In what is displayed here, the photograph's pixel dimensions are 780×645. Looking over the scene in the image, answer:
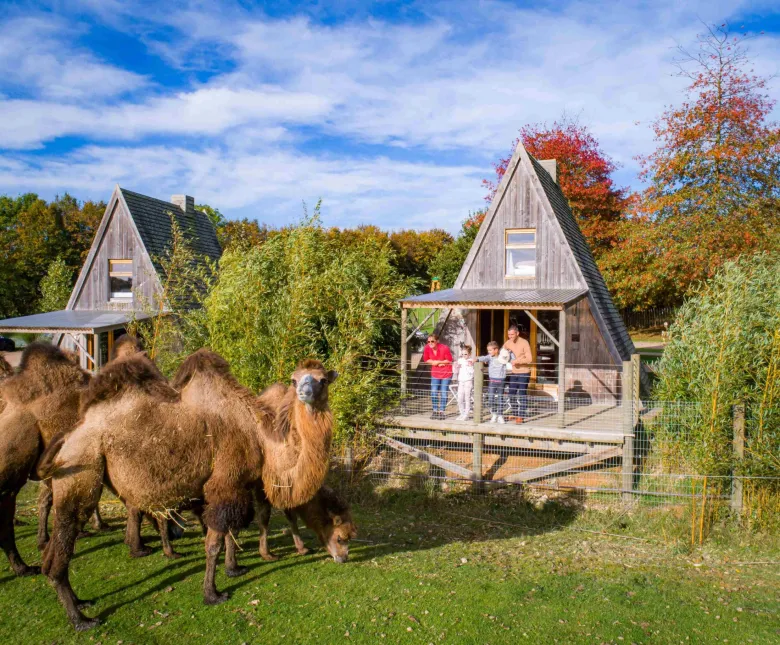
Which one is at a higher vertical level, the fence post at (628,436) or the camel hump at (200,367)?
the camel hump at (200,367)

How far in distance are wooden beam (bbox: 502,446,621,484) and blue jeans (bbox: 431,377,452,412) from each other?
181 centimetres

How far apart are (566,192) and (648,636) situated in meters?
28.3

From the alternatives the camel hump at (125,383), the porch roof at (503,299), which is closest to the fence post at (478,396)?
the porch roof at (503,299)

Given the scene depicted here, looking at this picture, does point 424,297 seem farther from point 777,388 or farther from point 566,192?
point 566,192

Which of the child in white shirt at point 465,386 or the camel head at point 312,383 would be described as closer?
the camel head at point 312,383

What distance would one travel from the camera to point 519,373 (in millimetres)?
11039

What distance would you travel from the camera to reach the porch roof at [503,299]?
40.8ft

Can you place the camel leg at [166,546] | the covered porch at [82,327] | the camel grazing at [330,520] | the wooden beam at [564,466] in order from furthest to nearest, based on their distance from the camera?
the covered porch at [82,327] → the wooden beam at [564,466] → the camel leg at [166,546] → the camel grazing at [330,520]

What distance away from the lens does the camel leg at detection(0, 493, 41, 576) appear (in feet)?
21.9

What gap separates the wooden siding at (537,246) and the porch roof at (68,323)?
9.50 meters

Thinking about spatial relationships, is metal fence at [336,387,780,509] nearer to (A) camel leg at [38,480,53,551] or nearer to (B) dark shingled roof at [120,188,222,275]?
(A) camel leg at [38,480,53,551]

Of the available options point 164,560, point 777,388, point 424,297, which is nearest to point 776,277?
point 777,388

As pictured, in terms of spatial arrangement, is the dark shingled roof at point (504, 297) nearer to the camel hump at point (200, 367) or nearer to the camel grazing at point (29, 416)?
the camel hump at point (200, 367)

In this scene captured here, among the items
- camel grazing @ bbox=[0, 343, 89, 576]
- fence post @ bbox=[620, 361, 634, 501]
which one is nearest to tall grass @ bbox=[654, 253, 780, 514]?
fence post @ bbox=[620, 361, 634, 501]
